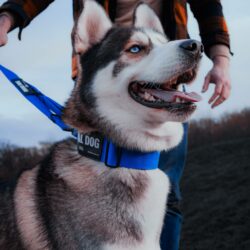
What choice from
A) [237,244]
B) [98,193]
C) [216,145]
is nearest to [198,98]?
[98,193]

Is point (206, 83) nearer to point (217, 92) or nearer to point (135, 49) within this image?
point (217, 92)

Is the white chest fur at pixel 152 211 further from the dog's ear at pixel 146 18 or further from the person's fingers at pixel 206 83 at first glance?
the dog's ear at pixel 146 18

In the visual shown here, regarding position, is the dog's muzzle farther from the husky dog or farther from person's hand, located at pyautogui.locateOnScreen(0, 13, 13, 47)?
person's hand, located at pyautogui.locateOnScreen(0, 13, 13, 47)

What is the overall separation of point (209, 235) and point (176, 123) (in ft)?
55.8

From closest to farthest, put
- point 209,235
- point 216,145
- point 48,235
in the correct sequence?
1. point 48,235
2. point 209,235
3. point 216,145

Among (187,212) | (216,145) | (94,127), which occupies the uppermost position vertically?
(94,127)

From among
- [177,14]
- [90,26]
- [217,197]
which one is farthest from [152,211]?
[217,197]

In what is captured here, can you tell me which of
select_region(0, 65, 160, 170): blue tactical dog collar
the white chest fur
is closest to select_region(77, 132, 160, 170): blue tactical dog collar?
select_region(0, 65, 160, 170): blue tactical dog collar

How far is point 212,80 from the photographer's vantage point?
3992 mm

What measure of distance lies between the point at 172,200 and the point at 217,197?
22.3 metres

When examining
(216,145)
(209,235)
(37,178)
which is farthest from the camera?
(216,145)

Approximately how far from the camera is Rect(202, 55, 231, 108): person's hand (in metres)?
3.89

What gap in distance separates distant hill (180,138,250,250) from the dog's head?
548 inches

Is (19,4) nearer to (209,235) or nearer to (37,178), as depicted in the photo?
(37,178)
